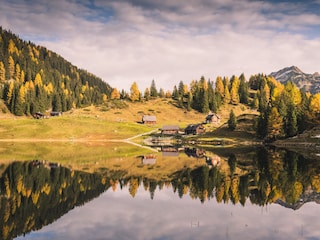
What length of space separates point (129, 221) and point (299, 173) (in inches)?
1151

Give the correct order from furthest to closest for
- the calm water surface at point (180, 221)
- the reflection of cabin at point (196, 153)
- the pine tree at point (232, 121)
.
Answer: the pine tree at point (232, 121) → the reflection of cabin at point (196, 153) → the calm water surface at point (180, 221)

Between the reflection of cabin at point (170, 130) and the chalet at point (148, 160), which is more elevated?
the reflection of cabin at point (170, 130)

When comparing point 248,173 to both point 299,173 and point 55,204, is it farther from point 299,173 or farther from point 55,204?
point 55,204

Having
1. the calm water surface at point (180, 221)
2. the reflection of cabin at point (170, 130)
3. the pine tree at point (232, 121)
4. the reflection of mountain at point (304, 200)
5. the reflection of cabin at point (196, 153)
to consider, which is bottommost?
the calm water surface at point (180, 221)

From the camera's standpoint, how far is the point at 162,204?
28.7 m

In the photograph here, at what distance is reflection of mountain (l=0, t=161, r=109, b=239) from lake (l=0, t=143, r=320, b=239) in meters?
0.06

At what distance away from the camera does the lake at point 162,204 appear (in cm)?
2092

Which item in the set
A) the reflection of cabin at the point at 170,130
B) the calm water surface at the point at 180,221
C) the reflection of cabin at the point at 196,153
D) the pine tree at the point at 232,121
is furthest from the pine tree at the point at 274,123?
the calm water surface at the point at 180,221

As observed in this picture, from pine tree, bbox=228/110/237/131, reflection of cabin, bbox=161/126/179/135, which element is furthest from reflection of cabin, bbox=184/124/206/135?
pine tree, bbox=228/110/237/131

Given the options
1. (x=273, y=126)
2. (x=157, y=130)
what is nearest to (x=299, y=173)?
(x=273, y=126)

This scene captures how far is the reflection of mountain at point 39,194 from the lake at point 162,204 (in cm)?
6

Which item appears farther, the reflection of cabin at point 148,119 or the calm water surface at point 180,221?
the reflection of cabin at point 148,119

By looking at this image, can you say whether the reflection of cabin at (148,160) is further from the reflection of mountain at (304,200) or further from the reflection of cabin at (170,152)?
the reflection of mountain at (304,200)

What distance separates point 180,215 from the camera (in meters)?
25.1
